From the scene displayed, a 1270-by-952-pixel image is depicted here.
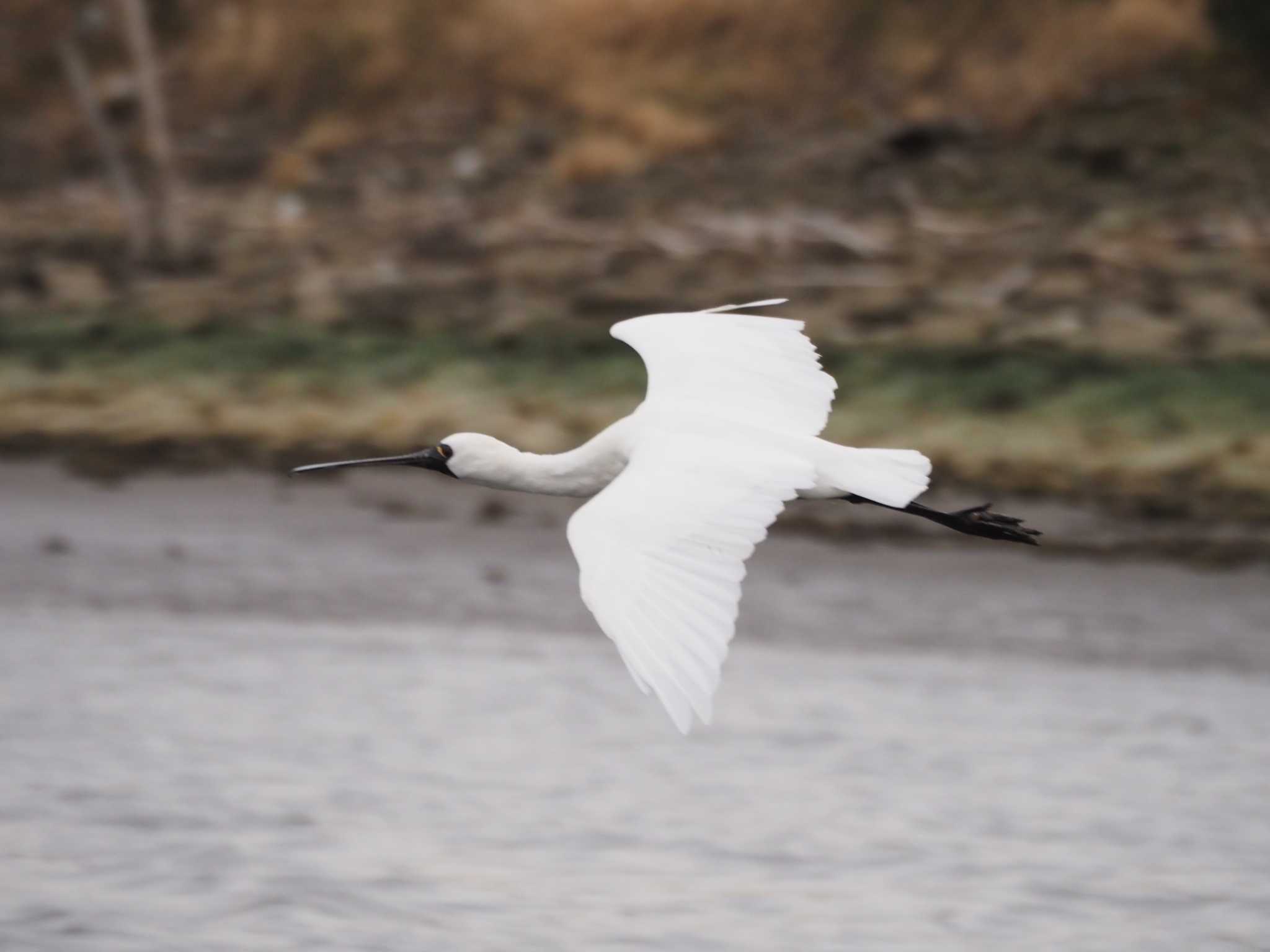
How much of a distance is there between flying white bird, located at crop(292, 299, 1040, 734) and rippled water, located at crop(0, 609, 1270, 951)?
1669mm

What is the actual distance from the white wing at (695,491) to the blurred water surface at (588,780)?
2.14 metres

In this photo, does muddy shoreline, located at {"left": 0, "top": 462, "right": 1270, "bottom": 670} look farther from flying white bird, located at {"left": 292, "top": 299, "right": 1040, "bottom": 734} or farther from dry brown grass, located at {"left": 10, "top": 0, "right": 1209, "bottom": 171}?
dry brown grass, located at {"left": 10, "top": 0, "right": 1209, "bottom": 171}

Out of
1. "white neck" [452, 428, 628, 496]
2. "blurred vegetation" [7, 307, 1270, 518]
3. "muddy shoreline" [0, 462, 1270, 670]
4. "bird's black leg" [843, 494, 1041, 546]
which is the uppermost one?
"blurred vegetation" [7, 307, 1270, 518]

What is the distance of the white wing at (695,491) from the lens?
5.45 metres

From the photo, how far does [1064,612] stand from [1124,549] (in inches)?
33.4

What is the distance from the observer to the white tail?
21.4 ft

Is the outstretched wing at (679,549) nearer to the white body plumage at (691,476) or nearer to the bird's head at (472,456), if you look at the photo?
the white body plumage at (691,476)

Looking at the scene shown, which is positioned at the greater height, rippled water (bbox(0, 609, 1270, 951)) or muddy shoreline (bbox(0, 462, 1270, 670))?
muddy shoreline (bbox(0, 462, 1270, 670))

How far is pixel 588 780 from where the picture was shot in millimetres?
10148

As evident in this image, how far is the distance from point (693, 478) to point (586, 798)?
3920mm

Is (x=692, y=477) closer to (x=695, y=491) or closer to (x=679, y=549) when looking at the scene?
(x=695, y=491)

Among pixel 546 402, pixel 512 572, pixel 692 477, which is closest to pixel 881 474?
pixel 692 477

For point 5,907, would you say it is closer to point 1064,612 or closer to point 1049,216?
point 1064,612

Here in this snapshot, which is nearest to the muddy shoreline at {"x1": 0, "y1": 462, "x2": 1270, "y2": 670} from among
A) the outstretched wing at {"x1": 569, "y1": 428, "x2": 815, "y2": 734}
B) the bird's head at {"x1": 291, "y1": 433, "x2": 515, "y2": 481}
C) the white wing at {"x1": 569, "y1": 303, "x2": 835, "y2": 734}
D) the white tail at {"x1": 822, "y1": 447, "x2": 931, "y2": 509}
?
the white wing at {"x1": 569, "y1": 303, "x2": 835, "y2": 734}
